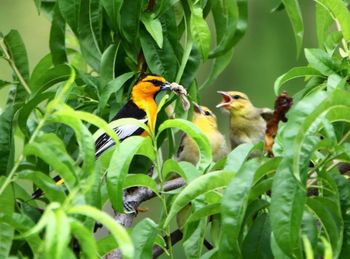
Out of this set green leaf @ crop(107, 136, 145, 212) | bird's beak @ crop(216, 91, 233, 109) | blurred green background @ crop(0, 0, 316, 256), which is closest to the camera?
green leaf @ crop(107, 136, 145, 212)

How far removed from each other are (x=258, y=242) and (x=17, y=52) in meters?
1.64

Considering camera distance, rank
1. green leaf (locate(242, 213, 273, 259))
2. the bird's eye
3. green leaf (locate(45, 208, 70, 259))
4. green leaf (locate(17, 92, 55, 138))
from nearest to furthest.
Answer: green leaf (locate(45, 208, 70, 259)) → green leaf (locate(242, 213, 273, 259)) → green leaf (locate(17, 92, 55, 138)) → the bird's eye

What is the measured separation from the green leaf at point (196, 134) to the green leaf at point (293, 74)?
0.42m

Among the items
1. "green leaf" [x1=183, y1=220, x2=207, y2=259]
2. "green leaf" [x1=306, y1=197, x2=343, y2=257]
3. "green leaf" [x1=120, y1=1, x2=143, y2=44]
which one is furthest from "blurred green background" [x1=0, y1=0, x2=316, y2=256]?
"green leaf" [x1=306, y1=197, x2=343, y2=257]

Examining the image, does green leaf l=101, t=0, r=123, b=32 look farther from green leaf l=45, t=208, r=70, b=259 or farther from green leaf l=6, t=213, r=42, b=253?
green leaf l=45, t=208, r=70, b=259

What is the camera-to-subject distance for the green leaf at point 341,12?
3598 millimetres

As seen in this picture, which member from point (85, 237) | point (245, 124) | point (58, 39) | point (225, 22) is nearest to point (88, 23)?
point (58, 39)

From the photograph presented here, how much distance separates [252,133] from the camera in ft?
20.4

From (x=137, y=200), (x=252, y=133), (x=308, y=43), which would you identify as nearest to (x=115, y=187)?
(x=137, y=200)

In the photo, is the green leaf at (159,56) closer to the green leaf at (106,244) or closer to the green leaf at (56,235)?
the green leaf at (106,244)

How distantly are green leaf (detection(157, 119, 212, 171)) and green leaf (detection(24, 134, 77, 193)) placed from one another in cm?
46

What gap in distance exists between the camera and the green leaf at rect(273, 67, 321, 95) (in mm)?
3492

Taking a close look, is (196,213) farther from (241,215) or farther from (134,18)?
(134,18)

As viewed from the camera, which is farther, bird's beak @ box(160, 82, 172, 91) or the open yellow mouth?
the open yellow mouth
